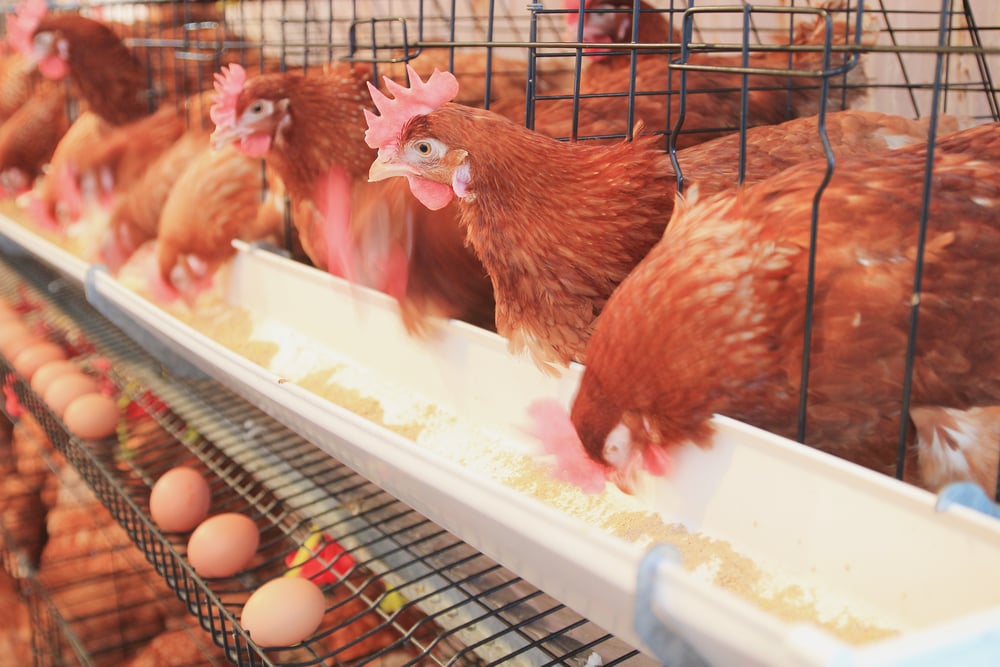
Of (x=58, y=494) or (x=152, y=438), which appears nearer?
(x=152, y=438)

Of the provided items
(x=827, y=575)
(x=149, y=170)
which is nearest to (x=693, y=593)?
(x=827, y=575)

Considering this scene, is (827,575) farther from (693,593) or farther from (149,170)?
(149,170)

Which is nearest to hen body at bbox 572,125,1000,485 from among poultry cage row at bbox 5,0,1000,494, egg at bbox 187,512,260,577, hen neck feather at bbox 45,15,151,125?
poultry cage row at bbox 5,0,1000,494

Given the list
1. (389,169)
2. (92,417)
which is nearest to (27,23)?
(92,417)

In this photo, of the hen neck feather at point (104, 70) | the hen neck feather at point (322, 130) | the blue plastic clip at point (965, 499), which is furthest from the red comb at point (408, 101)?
the hen neck feather at point (104, 70)

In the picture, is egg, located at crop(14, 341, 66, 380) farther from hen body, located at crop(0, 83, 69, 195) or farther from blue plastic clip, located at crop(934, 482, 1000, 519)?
blue plastic clip, located at crop(934, 482, 1000, 519)

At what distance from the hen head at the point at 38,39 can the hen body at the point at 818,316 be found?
73.5 inches

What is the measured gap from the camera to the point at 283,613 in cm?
91

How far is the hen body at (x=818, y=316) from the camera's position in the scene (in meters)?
0.65

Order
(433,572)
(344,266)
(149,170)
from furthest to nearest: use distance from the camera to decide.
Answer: (149,170), (344,266), (433,572)

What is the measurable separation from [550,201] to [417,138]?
0.48 ft

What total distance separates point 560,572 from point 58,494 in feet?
5.94

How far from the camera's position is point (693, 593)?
1.43ft

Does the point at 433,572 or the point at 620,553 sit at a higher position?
the point at 620,553
